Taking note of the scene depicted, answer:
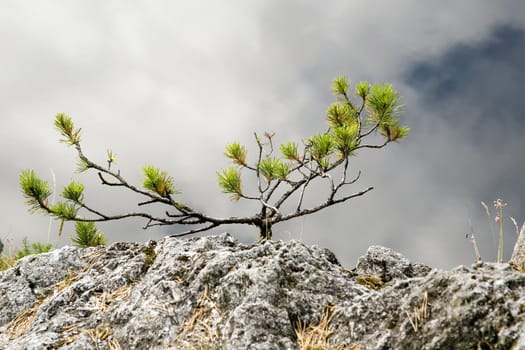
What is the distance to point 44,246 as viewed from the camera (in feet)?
25.5

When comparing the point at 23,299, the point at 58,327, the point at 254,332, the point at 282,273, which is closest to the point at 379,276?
the point at 282,273

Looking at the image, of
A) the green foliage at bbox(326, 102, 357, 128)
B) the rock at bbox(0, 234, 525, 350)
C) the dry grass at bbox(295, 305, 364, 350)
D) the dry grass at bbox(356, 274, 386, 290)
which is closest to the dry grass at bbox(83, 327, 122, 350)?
the rock at bbox(0, 234, 525, 350)

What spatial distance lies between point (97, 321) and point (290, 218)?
15.0 ft

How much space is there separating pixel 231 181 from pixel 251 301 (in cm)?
477

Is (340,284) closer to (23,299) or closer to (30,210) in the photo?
(23,299)

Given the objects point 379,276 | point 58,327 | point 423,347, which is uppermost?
point 379,276

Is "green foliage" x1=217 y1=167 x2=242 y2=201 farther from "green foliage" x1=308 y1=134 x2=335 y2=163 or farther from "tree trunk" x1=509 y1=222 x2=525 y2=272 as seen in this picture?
"tree trunk" x1=509 y1=222 x2=525 y2=272

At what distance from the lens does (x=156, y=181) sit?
23.3 ft

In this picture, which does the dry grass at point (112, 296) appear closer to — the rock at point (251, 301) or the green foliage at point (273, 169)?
the rock at point (251, 301)

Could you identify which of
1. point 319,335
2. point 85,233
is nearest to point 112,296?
point 319,335

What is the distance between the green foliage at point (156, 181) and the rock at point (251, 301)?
9.77 ft

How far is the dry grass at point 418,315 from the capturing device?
95.0 inches

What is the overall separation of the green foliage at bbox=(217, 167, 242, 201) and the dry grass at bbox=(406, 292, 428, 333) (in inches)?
202

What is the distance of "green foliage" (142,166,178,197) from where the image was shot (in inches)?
278
